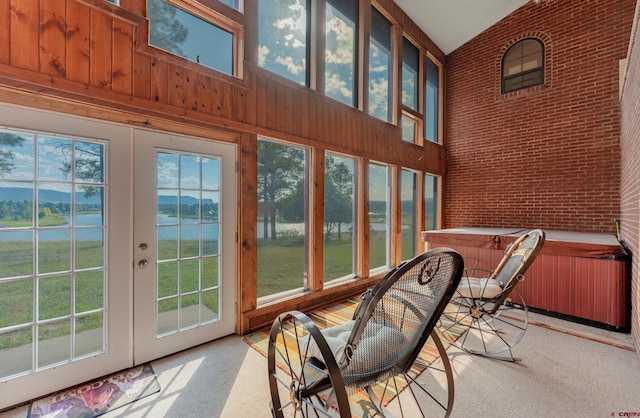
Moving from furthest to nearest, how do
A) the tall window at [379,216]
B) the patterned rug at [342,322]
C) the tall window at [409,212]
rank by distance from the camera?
the tall window at [409,212] → the tall window at [379,216] → the patterned rug at [342,322]

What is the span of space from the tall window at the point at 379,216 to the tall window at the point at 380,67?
0.98 metres

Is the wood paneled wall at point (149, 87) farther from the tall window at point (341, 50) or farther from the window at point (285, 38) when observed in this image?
the tall window at point (341, 50)

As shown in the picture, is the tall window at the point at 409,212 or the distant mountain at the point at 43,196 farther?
the tall window at the point at 409,212

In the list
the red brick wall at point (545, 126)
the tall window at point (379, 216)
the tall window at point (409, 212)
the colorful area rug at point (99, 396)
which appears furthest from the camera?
the tall window at point (409, 212)

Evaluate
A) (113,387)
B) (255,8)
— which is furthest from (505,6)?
(113,387)

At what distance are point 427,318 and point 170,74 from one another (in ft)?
8.62

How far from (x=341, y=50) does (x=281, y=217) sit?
266 cm

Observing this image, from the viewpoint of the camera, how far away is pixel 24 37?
1.79 metres

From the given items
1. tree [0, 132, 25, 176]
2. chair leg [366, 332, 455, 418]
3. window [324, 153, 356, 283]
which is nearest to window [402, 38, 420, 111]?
window [324, 153, 356, 283]

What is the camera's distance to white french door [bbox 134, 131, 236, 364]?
7.57ft

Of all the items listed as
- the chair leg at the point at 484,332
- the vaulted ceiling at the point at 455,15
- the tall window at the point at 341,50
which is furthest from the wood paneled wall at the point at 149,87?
the vaulted ceiling at the point at 455,15

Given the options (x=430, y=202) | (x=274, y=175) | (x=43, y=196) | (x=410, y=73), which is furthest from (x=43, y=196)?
(x=430, y=202)

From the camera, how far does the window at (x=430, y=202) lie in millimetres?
5984

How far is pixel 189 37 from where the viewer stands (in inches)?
102
